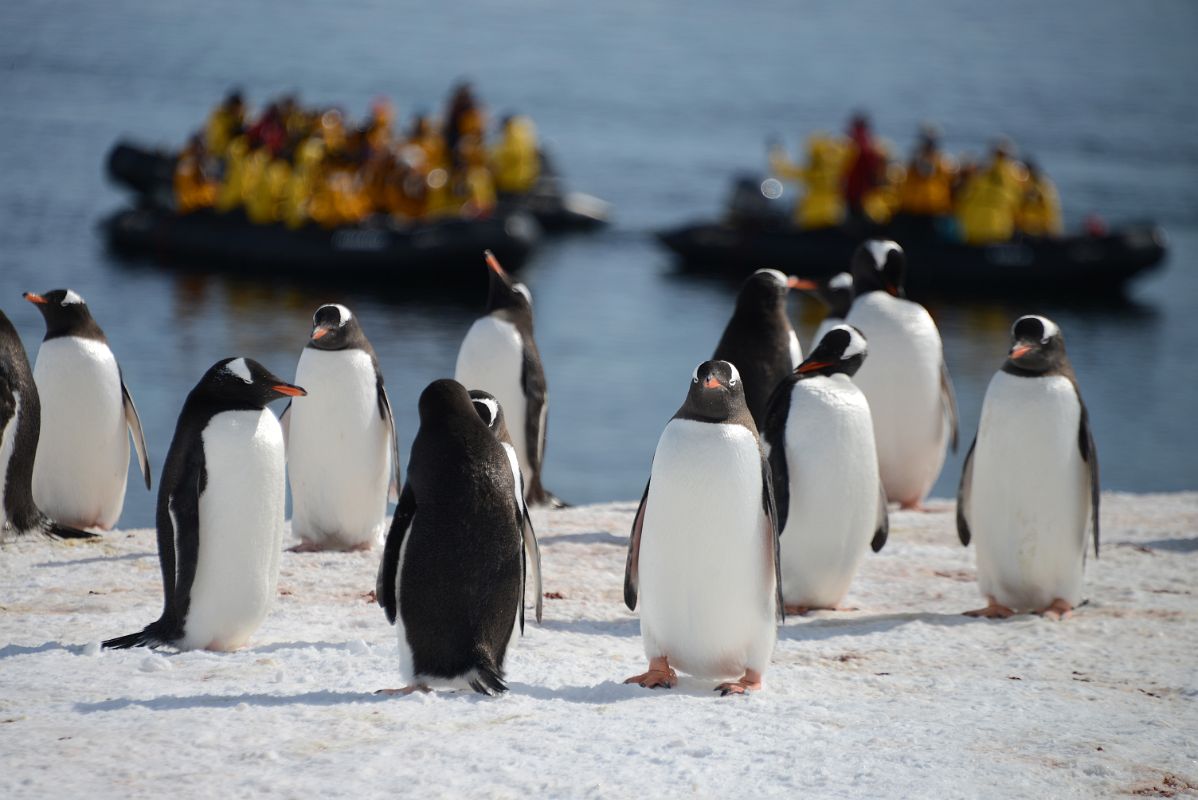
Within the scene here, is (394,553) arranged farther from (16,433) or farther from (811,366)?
(16,433)

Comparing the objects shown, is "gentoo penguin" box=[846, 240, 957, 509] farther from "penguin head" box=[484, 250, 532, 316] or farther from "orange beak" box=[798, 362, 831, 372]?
"orange beak" box=[798, 362, 831, 372]

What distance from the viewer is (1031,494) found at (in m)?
5.72

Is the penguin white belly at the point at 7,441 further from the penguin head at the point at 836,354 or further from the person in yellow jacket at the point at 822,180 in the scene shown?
the person in yellow jacket at the point at 822,180

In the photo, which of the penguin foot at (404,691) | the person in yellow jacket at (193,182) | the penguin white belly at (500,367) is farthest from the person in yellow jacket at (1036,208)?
the penguin foot at (404,691)

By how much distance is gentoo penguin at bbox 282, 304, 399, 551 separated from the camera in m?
5.89

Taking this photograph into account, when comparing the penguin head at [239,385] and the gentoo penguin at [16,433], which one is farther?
the gentoo penguin at [16,433]

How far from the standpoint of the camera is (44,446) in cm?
630

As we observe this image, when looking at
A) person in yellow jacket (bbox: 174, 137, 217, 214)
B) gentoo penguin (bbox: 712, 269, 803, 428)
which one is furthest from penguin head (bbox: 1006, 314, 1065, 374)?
person in yellow jacket (bbox: 174, 137, 217, 214)

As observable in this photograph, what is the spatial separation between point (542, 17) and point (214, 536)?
293 ft

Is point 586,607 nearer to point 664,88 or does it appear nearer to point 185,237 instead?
point 185,237

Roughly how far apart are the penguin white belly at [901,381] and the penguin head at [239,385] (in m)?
3.66

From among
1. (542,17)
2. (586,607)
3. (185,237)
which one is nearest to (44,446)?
(586,607)

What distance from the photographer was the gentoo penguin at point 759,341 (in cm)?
647

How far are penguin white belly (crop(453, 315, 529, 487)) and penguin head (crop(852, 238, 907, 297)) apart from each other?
168 cm
